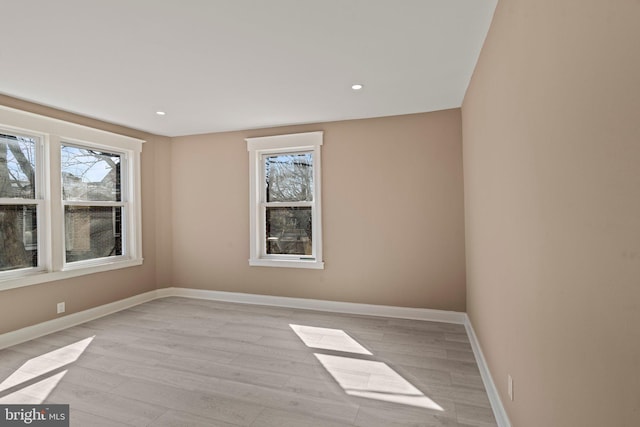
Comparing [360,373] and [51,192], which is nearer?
[360,373]

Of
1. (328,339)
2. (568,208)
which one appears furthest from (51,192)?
(568,208)

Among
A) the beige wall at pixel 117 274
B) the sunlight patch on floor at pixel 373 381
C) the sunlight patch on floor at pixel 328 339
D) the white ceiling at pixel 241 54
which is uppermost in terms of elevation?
the white ceiling at pixel 241 54

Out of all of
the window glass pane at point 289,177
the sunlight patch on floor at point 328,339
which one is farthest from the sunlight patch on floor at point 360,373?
the window glass pane at point 289,177

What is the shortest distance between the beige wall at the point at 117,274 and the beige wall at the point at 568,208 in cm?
455

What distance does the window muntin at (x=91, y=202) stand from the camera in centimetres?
386

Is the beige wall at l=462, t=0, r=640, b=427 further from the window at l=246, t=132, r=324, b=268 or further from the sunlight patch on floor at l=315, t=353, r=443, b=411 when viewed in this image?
the window at l=246, t=132, r=324, b=268

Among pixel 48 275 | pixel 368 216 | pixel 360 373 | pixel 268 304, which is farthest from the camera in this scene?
pixel 268 304

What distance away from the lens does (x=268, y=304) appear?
14.9 feet

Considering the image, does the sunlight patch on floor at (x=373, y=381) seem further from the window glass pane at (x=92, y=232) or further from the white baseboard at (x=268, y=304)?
the window glass pane at (x=92, y=232)

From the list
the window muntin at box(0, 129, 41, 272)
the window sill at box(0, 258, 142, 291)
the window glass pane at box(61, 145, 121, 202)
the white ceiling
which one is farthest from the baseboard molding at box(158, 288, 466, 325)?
the white ceiling

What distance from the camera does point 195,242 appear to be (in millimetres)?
4945

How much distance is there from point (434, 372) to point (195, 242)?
387cm

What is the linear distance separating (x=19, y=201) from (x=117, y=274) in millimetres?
1461

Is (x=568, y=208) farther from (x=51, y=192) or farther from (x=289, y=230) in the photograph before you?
(x=51, y=192)
